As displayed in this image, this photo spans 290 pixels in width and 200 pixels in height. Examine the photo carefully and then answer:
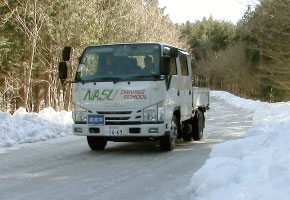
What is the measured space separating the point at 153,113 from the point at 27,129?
496 centimetres

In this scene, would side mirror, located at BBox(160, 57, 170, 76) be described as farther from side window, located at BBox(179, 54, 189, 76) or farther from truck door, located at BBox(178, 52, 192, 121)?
side window, located at BBox(179, 54, 189, 76)

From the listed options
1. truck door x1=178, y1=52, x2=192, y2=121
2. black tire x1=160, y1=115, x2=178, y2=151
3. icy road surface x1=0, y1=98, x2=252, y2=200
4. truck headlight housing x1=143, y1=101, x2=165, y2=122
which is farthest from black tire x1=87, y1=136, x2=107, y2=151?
Answer: truck door x1=178, y1=52, x2=192, y2=121

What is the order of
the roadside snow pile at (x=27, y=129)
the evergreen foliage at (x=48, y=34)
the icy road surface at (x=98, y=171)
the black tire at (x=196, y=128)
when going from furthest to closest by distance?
1. the evergreen foliage at (x=48, y=34)
2. the black tire at (x=196, y=128)
3. the roadside snow pile at (x=27, y=129)
4. the icy road surface at (x=98, y=171)

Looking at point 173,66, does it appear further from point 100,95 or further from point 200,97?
point 200,97

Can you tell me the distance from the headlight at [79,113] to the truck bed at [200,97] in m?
3.51

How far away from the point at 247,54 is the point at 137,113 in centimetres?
5193

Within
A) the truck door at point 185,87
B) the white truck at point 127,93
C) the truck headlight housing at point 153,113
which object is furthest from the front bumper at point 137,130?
the truck door at point 185,87

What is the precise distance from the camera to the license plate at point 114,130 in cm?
870

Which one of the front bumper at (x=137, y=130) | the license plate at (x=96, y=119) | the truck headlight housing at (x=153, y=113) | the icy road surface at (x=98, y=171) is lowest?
the icy road surface at (x=98, y=171)

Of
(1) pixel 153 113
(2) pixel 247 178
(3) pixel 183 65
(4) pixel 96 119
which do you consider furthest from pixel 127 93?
(2) pixel 247 178

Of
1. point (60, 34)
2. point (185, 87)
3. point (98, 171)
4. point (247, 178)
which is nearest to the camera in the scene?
point (247, 178)

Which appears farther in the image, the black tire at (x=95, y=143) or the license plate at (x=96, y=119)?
the black tire at (x=95, y=143)

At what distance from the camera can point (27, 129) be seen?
1195 cm

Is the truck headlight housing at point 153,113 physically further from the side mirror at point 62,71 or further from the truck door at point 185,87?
the side mirror at point 62,71
